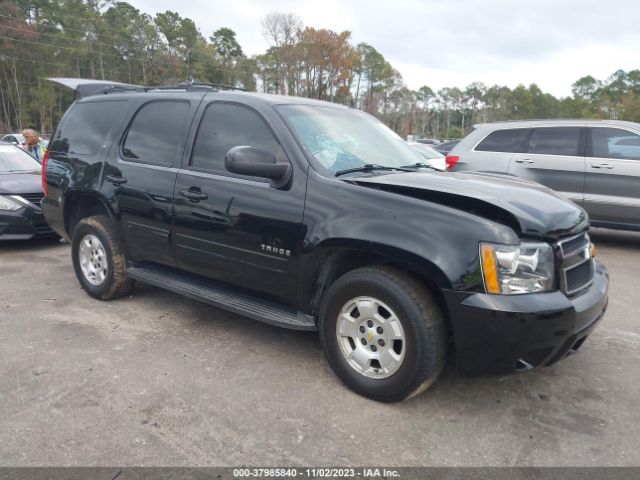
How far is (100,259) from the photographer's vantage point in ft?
14.9

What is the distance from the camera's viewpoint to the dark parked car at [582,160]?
6820mm

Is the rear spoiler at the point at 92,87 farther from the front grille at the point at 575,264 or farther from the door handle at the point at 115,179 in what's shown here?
the front grille at the point at 575,264

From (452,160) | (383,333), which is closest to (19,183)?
(383,333)

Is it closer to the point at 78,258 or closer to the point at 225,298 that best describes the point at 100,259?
the point at 78,258

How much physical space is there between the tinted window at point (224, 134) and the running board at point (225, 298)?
3.03 ft

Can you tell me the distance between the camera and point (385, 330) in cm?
281

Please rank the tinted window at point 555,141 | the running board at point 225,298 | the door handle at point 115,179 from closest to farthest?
the running board at point 225,298, the door handle at point 115,179, the tinted window at point 555,141

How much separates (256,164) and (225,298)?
3.55 ft

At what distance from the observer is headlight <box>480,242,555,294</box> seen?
2.54 metres

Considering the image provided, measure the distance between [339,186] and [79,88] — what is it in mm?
7919

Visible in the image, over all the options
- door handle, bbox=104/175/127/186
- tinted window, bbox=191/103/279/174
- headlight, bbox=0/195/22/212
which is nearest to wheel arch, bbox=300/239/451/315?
tinted window, bbox=191/103/279/174

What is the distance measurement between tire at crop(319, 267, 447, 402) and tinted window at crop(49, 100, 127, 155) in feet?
9.28

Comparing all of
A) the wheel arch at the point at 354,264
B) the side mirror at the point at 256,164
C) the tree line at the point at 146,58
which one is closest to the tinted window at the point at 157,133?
the side mirror at the point at 256,164

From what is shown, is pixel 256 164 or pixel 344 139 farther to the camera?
pixel 344 139
